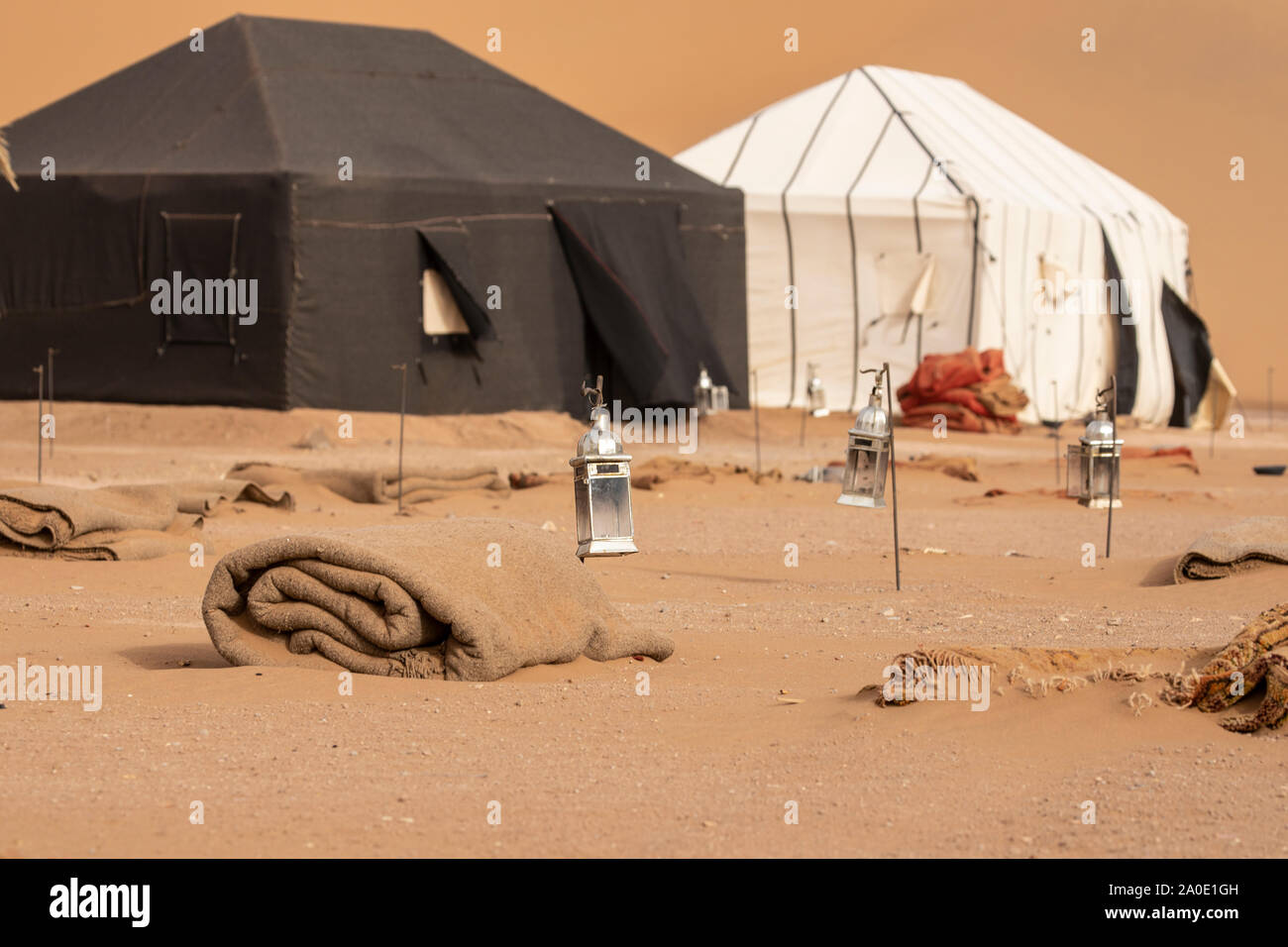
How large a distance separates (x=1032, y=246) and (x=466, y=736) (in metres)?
20.1

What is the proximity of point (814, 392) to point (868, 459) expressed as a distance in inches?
534

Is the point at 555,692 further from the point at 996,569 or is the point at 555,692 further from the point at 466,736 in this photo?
the point at 996,569

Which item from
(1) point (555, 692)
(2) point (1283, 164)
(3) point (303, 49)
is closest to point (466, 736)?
(1) point (555, 692)

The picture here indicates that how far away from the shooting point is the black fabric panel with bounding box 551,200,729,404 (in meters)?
19.3

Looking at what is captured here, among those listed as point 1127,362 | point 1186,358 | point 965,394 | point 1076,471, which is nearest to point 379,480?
point 1076,471

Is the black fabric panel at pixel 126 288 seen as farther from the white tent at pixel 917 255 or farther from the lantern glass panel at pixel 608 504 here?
the lantern glass panel at pixel 608 504

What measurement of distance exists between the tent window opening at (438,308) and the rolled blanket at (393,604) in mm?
12906

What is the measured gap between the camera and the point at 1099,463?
9383 millimetres

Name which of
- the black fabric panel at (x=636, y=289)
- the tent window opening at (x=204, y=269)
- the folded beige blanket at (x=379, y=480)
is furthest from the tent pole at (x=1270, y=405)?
the tent window opening at (x=204, y=269)

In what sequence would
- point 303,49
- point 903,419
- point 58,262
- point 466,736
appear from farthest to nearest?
point 903,419 < point 303,49 < point 58,262 < point 466,736

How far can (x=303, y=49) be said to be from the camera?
20.1 metres

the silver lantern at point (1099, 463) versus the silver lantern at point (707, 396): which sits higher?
the silver lantern at point (707, 396)

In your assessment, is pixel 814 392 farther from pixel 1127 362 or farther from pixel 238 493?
pixel 238 493

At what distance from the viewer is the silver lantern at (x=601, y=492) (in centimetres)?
605
